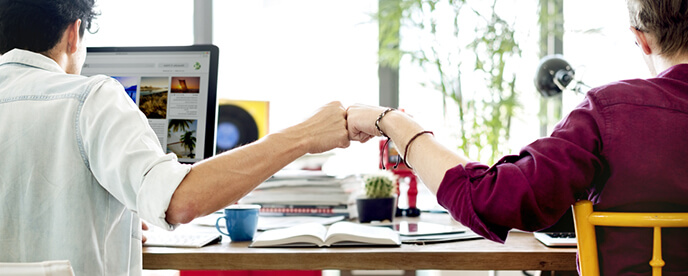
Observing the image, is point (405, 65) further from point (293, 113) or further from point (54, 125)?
point (54, 125)

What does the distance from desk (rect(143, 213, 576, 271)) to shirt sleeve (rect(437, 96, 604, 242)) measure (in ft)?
1.04

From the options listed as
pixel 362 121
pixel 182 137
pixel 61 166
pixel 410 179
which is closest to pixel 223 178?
pixel 61 166

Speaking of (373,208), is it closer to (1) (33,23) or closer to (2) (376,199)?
(2) (376,199)

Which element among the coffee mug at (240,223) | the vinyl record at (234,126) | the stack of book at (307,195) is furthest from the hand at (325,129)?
the vinyl record at (234,126)

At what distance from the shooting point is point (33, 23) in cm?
109

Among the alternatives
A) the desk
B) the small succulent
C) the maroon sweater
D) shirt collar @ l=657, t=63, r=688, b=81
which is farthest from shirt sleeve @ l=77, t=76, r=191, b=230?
the small succulent

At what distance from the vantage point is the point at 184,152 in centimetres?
160

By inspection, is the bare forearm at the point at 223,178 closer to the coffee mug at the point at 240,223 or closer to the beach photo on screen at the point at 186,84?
the coffee mug at the point at 240,223

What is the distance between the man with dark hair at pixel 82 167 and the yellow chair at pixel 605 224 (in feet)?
1.63

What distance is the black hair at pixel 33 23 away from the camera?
107cm

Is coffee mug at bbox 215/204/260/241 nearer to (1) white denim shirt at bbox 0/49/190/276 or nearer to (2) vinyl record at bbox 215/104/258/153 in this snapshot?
(1) white denim shirt at bbox 0/49/190/276

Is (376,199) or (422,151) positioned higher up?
(422,151)

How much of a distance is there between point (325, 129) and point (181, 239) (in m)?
0.49

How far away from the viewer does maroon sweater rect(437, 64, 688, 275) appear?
0.88 meters
